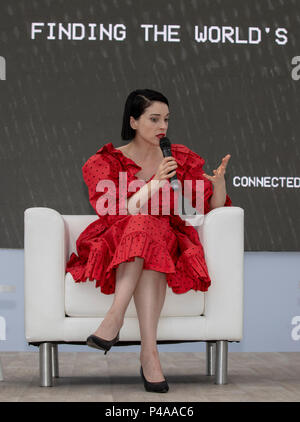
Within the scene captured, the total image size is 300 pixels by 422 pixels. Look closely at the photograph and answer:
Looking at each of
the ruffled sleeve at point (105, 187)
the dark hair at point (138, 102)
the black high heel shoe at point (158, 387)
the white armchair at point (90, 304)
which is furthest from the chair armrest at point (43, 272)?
the dark hair at point (138, 102)

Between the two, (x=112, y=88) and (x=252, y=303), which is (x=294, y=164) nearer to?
(x=252, y=303)

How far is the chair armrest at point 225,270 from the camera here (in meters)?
2.67

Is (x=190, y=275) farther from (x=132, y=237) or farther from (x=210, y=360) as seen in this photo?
(x=210, y=360)

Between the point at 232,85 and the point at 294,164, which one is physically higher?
the point at 232,85

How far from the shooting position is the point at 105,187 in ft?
9.05

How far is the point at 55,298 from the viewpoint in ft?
8.66

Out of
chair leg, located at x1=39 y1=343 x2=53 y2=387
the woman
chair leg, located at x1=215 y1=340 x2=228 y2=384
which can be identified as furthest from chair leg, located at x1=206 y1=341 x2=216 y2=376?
chair leg, located at x1=39 y1=343 x2=53 y2=387

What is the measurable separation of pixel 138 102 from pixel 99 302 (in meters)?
0.80

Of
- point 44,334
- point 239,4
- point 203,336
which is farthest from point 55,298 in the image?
point 239,4

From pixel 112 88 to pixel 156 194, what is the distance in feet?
3.86

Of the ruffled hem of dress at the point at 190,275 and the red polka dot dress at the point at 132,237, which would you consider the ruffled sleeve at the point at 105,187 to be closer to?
the red polka dot dress at the point at 132,237

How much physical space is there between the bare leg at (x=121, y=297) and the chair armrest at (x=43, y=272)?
0.77 ft

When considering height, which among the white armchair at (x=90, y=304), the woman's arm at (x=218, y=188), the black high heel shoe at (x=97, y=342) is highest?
the woman's arm at (x=218, y=188)

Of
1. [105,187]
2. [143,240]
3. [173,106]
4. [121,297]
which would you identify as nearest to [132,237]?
[143,240]
